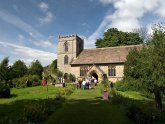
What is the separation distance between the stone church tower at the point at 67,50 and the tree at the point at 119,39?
1057 centimetres

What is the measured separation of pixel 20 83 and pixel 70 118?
100ft

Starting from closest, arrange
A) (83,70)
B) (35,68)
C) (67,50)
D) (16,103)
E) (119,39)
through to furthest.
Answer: (16,103) → (83,70) → (35,68) → (67,50) → (119,39)

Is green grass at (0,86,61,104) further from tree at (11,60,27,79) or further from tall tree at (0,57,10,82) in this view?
tree at (11,60,27,79)

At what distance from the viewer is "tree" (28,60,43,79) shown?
61.3 meters

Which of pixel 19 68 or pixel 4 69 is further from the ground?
pixel 19 68

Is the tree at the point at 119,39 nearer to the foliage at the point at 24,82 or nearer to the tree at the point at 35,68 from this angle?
the tree at the point at 35,68

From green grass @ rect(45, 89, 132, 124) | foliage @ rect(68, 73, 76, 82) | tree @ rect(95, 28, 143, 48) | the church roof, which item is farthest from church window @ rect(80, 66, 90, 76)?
green grass @ rect(45, 89, 132, 124)

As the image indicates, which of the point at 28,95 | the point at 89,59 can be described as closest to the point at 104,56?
the point at 89,59

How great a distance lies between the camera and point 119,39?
71125 millimetres

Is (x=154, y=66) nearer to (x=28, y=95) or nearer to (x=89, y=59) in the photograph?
(x=28, y=95)

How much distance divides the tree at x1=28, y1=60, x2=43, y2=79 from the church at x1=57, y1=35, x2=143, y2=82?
19.0 feet

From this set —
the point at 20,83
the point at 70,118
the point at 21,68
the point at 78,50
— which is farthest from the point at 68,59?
the point at 70,118

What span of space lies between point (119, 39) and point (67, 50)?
695 inches

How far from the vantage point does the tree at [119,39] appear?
69812 mm
